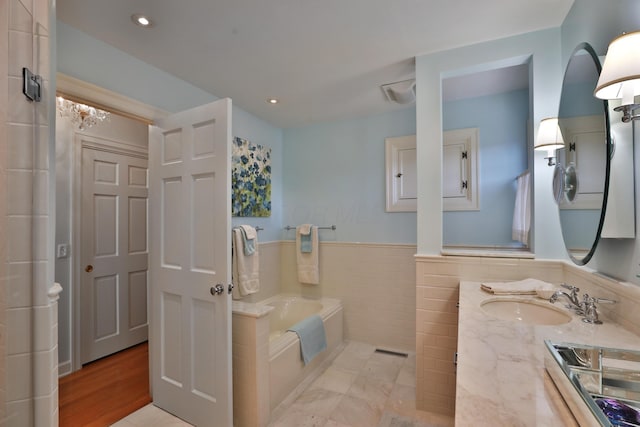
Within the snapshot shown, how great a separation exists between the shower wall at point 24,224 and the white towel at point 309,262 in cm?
242

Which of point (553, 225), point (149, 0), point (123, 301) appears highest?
point (149, 0)

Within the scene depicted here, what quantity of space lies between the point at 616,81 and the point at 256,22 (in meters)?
1.64

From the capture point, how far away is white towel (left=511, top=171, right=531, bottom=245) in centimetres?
210

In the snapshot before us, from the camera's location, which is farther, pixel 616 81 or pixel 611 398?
pixel 616 81

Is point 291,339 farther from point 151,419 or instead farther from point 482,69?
point 482,69

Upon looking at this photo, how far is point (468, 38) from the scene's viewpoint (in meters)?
1.82

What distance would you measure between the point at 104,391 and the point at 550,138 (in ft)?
11.2

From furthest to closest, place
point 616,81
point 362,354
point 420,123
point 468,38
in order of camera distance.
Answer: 1. point 362,354
2. point 420,123
3. point 468,38
4. point 616,81

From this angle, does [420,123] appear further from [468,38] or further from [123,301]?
[123,301]

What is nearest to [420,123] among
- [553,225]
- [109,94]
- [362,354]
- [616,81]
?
[553,225]

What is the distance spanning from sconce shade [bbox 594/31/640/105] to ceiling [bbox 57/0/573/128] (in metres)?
0.81

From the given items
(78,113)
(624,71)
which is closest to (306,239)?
(78,113)

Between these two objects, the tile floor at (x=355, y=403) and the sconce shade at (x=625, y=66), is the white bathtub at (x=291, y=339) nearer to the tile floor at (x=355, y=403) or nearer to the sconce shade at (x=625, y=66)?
the tile floor at (x=355, y=403)

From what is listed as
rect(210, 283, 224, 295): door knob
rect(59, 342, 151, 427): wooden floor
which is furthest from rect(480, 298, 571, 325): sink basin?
rect(59, 342, 151, 427): wooden floor
